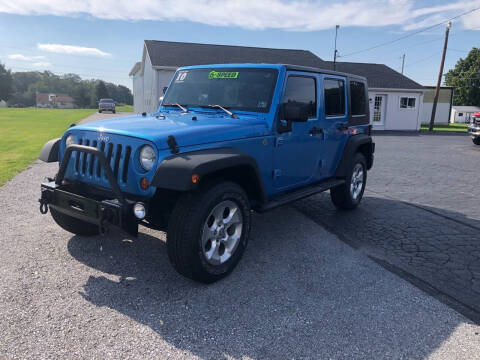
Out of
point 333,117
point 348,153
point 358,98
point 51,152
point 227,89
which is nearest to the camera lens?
point 51,152

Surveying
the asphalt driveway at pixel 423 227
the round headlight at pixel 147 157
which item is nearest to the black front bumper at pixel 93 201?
the round headlight at pixel 147 157

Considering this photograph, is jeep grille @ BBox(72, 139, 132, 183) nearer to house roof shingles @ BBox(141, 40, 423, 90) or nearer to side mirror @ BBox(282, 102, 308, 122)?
side mirror @ BBox(282, 102, 308, 122)

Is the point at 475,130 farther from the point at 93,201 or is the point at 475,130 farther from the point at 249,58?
the point at 93,201

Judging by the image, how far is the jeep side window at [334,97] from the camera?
5183mm

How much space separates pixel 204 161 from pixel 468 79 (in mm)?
70279

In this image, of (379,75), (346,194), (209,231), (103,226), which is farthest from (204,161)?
(379,75)

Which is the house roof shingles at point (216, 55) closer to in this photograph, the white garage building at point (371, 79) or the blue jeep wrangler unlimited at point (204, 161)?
the white garage building at point (371, 79)

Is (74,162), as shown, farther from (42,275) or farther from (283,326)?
(283,326)

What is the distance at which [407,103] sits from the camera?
28.0 m

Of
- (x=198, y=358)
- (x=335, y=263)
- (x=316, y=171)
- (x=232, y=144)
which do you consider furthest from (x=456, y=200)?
(x=198, y=358)

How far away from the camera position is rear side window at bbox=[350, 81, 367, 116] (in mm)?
5895

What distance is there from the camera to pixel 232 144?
3.72 metres

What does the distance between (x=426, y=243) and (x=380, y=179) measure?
436cm

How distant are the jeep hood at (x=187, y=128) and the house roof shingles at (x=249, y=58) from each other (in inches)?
792
